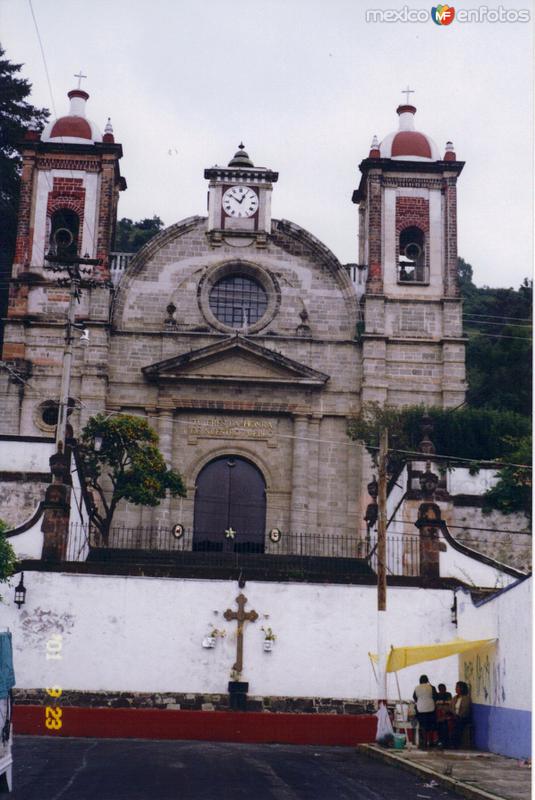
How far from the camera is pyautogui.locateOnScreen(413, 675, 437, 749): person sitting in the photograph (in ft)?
55.8

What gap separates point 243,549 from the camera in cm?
3069

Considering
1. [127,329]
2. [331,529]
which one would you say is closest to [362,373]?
[331,529]

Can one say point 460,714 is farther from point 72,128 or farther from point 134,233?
point 134,233

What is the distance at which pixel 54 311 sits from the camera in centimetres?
3244

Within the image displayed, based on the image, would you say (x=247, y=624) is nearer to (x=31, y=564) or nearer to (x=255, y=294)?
(x=31, y=564)

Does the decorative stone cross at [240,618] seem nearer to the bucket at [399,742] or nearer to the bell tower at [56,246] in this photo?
the bucket at [399,742]

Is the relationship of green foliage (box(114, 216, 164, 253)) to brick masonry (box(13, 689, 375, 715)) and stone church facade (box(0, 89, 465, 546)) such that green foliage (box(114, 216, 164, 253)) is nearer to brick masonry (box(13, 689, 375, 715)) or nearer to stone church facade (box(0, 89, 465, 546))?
stone church facade (box(0, 89, 465, 546))

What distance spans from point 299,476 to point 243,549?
267 centimetres

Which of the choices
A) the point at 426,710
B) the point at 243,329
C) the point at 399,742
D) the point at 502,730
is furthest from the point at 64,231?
the point at 502,730

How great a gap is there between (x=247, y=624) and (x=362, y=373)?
526 inches

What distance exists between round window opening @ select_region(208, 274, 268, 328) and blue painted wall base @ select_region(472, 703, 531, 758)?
17.7m

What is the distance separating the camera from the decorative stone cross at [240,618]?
19.8 meters

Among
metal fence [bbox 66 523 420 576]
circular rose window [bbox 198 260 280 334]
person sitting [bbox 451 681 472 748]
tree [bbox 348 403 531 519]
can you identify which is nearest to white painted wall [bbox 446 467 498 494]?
tree [bbox 348 403 531 519]

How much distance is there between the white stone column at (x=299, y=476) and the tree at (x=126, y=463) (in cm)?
384
